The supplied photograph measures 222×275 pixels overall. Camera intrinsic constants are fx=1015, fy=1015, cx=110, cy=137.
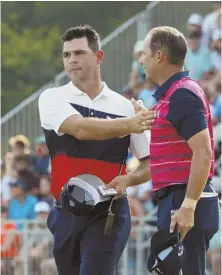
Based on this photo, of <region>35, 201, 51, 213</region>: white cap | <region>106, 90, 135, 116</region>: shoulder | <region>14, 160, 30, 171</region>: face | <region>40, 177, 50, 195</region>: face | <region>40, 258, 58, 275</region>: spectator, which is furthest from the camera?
<region>14, 160, 30, 171</region>: face

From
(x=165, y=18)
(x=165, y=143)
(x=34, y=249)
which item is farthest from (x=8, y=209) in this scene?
(x=165, y=143)

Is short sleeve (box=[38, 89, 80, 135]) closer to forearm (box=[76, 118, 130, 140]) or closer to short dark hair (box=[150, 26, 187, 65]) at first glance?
forearm (box=[76, 118, 130, 140])

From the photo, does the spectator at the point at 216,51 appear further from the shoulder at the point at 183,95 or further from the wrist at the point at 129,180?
the shoulder at the point at 183,95

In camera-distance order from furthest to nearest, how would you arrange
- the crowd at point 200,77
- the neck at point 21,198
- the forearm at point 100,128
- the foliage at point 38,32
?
1. the foliage at point 38,32
2. the neck at point 21,198
3. the crowd at point 200,77
4. the forearm at point 100,128

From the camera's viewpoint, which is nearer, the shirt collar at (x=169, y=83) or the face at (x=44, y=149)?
the shirt collar at (x=169, y=83)

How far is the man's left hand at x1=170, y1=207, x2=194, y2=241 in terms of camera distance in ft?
20.9

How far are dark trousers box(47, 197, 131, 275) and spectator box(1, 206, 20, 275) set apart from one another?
15.9 feet

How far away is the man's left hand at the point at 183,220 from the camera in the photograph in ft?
20.9

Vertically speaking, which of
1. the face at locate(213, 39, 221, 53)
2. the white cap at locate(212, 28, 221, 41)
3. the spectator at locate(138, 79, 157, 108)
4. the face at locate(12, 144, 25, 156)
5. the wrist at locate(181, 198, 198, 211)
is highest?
the white cap at locate(212, 28, 221, 41)

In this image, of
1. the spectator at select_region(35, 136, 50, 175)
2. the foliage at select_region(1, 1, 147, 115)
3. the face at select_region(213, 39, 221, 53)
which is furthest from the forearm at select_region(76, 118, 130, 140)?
the foliage at select_region(1, 1, 147, 115)

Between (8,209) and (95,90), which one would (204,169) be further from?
(8,209)

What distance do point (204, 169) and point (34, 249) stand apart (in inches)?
234

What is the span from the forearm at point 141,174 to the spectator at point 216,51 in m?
6.47

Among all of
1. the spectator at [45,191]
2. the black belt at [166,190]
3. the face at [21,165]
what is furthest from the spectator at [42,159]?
the black belt at [166,190]
